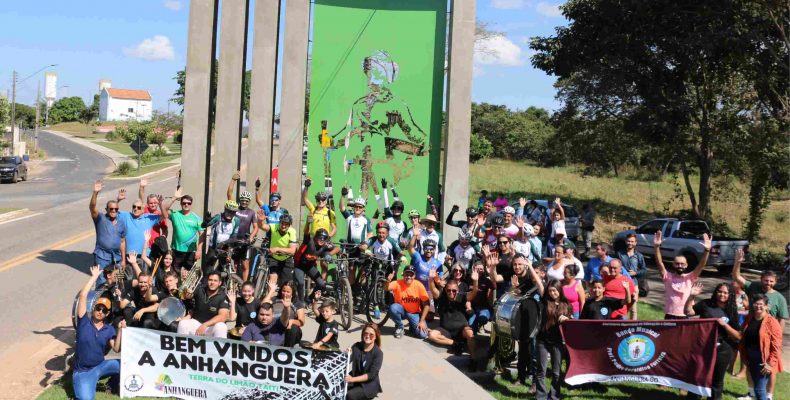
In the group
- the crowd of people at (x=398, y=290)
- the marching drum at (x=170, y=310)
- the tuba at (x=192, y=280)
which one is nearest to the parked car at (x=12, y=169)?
the crowd of people at (x=398, y=290)

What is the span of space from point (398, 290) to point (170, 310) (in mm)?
3332

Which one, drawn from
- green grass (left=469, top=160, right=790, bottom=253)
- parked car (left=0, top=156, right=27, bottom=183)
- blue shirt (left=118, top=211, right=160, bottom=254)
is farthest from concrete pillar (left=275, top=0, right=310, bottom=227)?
parked car (left=0, top=156, right=27, bottom=183)

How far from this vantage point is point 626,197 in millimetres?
46875

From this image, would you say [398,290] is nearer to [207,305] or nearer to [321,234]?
[321,234]

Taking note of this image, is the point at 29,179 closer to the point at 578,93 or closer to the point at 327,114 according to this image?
the point at 578,93

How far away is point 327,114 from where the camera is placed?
17266 mm

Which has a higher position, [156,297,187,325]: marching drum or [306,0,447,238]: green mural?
[306,0,447,238]: green mural

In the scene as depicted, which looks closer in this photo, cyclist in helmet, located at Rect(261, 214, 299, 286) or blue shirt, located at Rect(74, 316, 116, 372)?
blue shirt, located at Rect(74, 316, 116, 372)

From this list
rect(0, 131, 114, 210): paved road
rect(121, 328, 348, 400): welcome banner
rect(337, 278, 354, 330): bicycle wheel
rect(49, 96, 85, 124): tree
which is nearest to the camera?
rect(121, 328, 348, 400): welcome banner

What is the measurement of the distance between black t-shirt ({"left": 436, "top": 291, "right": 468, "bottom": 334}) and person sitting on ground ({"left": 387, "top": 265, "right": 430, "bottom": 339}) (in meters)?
0.31

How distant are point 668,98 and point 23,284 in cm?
2580

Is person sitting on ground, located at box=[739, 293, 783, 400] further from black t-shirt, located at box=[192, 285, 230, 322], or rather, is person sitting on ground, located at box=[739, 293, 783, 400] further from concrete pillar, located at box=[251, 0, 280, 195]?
concrete pillar, located at box=[251, 0, 280, 195]

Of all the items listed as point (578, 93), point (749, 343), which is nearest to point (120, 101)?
point (578, 93)

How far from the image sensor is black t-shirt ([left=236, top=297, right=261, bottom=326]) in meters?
10.5
